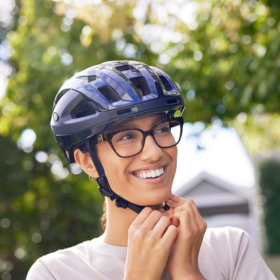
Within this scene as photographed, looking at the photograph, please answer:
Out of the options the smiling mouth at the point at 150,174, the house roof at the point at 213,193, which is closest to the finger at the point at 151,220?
the smiling mouth at the point at 150,174

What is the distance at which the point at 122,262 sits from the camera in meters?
1.76

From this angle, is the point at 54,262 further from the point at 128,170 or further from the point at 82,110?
the point at 82,110

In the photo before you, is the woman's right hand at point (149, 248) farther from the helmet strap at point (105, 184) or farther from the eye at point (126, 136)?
the eye at point (126, 136)

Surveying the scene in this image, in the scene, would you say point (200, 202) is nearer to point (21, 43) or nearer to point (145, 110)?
point (21, 43)

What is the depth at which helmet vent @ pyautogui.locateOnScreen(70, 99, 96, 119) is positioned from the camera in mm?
1870

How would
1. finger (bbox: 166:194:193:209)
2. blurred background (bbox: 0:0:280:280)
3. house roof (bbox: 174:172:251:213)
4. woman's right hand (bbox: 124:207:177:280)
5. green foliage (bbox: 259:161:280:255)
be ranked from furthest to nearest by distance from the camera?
house roof (bbox: 174:172:251:213) → green foliage (bbox: 259:161:280:255) → blurred background (bbox: 0:0:280:280) → finger (bbox: 166:194:193:209) → woman's right hand (bbox: 124:207:177:280)

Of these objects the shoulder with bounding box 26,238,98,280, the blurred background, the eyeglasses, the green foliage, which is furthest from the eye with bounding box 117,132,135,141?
the green foliage

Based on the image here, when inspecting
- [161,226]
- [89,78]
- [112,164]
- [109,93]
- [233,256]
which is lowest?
[233,256]

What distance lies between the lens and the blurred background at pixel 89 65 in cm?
497

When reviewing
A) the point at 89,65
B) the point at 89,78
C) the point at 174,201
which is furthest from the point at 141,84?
the point at 89,65

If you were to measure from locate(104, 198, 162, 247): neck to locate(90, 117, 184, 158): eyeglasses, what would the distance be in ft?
1.12

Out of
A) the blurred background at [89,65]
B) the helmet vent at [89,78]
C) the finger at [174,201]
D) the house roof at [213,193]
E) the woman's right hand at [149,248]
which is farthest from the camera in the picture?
the house roof at [213,193]

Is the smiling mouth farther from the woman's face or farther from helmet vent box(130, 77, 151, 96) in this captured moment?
helmet vent box(130, 77, 151, 96)

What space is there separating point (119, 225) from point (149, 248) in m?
0.44
